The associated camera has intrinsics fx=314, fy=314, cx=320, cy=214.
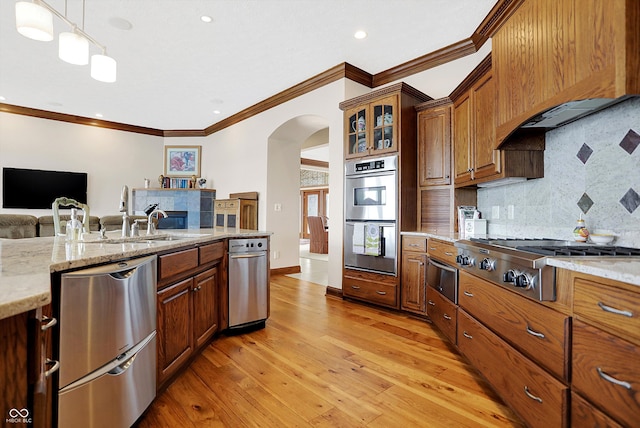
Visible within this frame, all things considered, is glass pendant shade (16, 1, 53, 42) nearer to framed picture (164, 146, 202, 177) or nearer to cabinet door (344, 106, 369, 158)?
cabinet door (344, 106, 369, 158)

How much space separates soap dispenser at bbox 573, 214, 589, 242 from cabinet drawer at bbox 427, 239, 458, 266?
2.39 feet

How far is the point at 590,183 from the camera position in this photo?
189 centimetres

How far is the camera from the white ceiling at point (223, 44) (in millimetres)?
2918

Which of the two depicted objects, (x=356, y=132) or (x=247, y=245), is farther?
(x=356, y=132)

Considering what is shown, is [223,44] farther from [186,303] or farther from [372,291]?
[372,291]

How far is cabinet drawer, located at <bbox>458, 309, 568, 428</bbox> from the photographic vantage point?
1.23 metres

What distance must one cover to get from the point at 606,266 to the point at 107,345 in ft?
6.31

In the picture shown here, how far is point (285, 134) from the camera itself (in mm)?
5340

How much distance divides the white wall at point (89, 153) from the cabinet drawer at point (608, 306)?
25.6 ft

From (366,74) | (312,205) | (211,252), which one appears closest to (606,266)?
(211,252)

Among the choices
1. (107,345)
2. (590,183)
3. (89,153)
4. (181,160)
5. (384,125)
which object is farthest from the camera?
(181,160)

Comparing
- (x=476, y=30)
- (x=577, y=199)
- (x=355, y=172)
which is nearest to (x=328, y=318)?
(x=355, y=172)

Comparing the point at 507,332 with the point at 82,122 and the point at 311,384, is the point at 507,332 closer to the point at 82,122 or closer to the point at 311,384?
the point at 311,384

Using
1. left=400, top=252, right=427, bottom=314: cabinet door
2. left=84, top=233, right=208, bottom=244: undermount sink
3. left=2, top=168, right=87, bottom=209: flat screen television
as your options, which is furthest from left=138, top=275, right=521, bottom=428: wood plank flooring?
left=2, top=168, right=87, bottom=209: flat screen television
